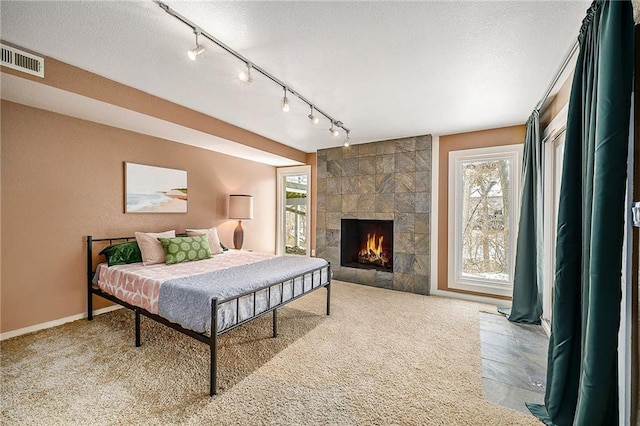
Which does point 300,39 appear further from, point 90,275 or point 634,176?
point 90,275

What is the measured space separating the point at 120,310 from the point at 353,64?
12.7 ft

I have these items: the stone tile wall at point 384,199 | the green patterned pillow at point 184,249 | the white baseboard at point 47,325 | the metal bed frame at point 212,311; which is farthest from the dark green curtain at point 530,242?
the white baseboard at point 47,325

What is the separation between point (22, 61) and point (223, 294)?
2350 millimetres

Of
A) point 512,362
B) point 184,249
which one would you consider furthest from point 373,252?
point 184,249

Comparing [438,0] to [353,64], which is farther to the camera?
[353,64]

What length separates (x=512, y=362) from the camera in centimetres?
237

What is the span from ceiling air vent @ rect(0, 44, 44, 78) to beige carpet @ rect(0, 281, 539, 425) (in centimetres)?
234

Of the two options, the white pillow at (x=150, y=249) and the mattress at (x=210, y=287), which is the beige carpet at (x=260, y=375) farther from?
the white pillow at (x=150, y=249)

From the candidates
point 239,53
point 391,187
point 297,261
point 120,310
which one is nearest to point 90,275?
point 120,310

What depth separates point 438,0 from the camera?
1592mm

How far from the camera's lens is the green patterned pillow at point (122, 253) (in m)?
3.07

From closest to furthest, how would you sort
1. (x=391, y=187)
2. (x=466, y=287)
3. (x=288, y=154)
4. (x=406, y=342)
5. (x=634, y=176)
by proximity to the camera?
(x=634, y=176)
(x=406, y=342)
(x=466, y=287)
(x=391, y=187)
(x=288, y=154)

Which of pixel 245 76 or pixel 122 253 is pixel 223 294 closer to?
pixel 245 76

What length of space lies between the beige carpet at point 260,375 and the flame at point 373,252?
5.71ft
